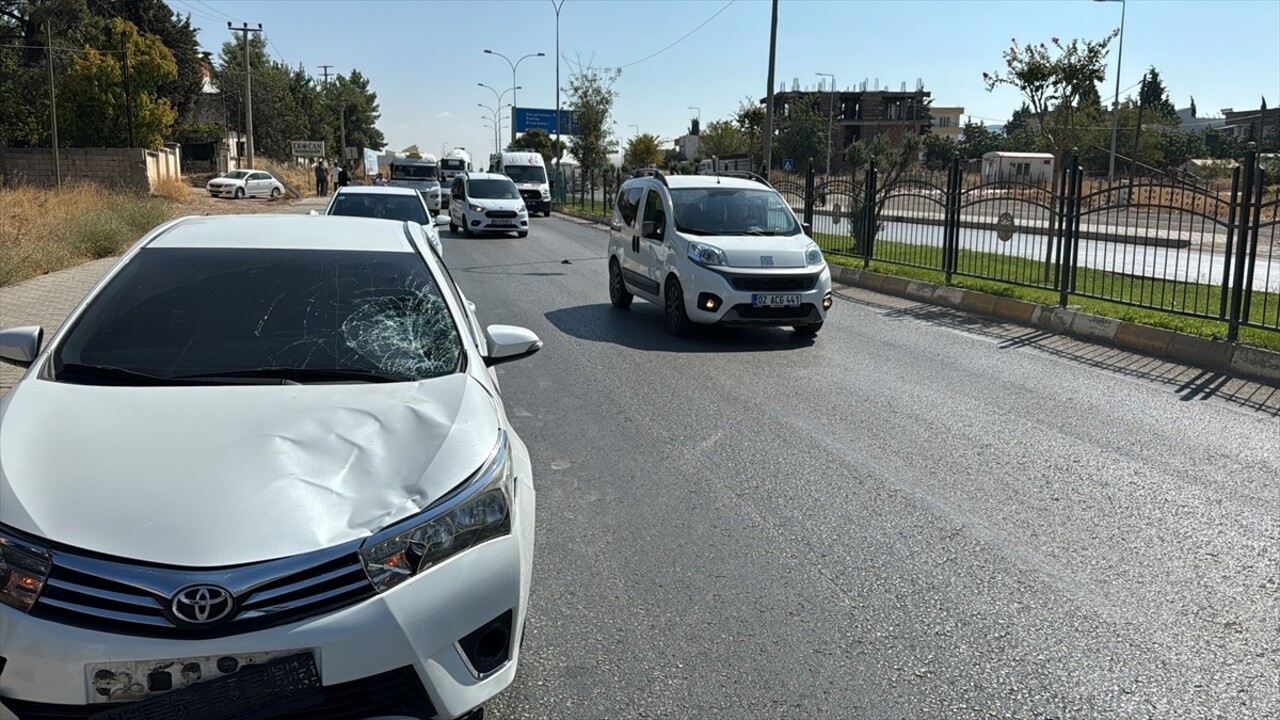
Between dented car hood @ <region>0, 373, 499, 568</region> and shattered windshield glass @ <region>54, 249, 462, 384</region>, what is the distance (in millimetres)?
199

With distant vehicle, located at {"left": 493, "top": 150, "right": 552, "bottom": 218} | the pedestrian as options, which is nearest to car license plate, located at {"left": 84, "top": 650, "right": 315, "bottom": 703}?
distant vehicle, located at {"left": 493, "top": 150, "right": 552, "bottom": 218}

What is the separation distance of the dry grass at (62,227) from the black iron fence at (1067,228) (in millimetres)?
13814

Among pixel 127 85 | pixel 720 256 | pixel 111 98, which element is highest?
pixel 127 85

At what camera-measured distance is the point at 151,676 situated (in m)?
2.46

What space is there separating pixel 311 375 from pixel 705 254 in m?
7.53

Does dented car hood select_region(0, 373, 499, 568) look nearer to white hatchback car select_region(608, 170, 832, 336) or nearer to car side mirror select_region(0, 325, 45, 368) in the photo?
car side mirror select_region(0, 325, 45, 368)

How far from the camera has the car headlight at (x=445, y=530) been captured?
2.70 m

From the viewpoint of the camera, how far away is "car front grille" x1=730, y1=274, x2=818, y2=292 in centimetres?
1062

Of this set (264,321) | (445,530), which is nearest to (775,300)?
(264,321)

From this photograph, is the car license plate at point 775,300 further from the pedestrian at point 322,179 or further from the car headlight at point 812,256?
the pedestrian at point 322,179

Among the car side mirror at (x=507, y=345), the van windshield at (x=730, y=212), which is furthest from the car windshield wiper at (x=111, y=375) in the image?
the van windshield at (x=730, y=212)

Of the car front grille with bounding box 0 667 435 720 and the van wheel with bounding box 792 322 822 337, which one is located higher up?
the car front grille with bounding box 0 667 435 720

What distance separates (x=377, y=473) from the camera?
297 cm

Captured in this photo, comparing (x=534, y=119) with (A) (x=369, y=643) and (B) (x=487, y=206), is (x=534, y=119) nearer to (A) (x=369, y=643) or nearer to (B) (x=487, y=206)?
(B) (x=487, y=206)
